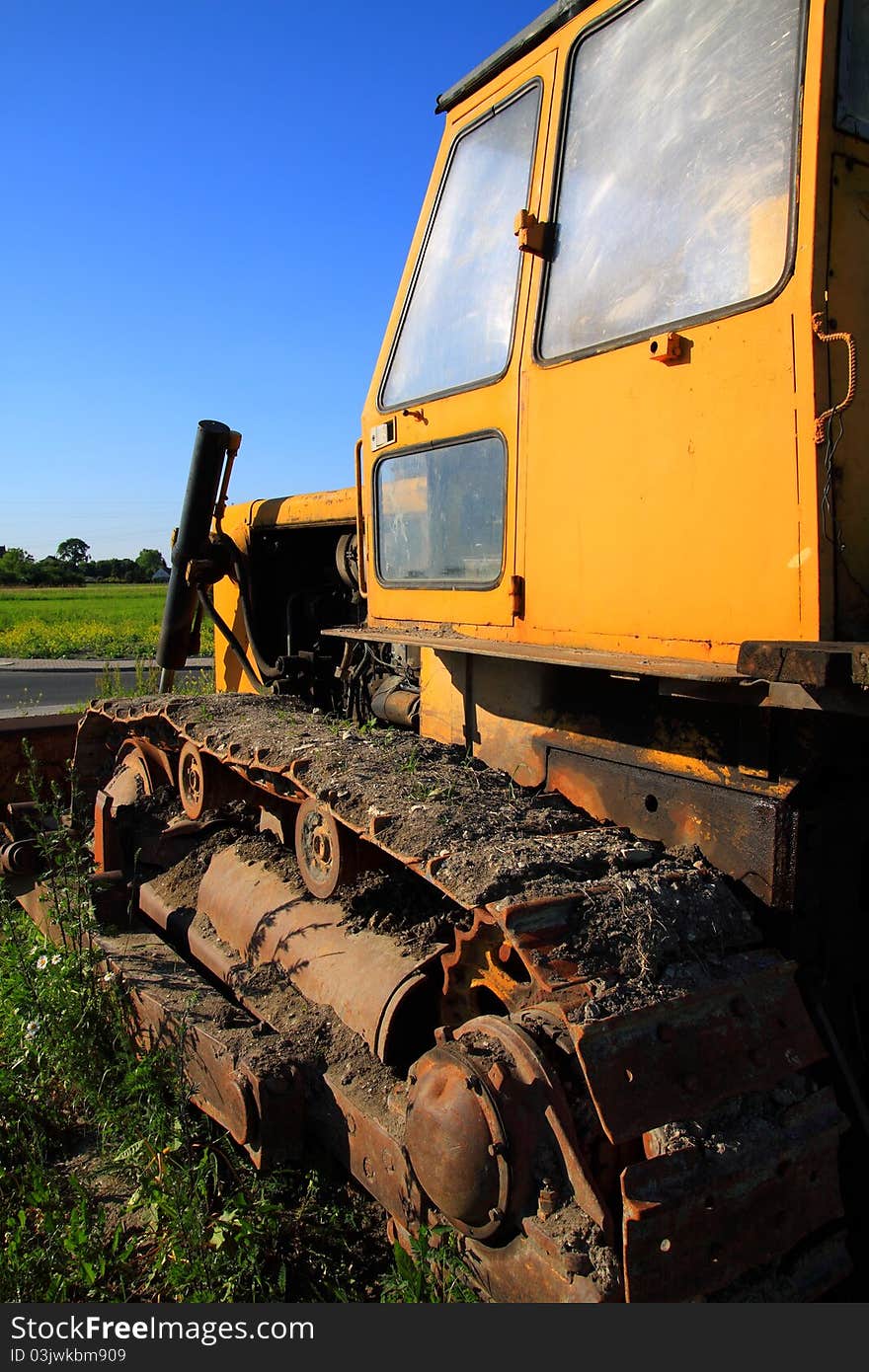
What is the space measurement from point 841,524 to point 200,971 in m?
3.02

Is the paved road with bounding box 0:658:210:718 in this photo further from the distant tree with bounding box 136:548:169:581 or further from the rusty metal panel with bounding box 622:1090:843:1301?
the distant tree with bounding box 136:548:169:581

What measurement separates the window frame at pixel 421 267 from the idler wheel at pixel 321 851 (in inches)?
55.1

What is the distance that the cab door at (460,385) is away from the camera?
9.73 ft

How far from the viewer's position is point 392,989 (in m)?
2.80

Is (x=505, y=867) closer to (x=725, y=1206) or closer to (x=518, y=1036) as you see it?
(x=518, y=1036)

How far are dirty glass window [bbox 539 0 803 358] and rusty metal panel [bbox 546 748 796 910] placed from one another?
1127 millimetres

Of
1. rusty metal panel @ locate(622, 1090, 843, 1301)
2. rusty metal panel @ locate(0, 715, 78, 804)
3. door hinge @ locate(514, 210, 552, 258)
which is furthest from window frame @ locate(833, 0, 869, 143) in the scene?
rusty metal panel @ locate(0, 715, 78, 804)

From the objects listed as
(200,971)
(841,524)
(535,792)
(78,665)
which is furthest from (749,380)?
(78,665)

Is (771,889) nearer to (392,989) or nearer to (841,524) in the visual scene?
(841,524)

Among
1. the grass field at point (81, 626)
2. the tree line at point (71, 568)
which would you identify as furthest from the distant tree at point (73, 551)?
the grass field at point (81, 626)

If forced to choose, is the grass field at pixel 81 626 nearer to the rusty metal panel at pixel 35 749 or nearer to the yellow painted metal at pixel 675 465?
the rusty metal panel at pixel 35 749

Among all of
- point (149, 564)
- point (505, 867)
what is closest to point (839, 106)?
point (505, 867)

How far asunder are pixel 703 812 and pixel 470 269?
75.1 inches

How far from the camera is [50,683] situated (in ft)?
64.0
